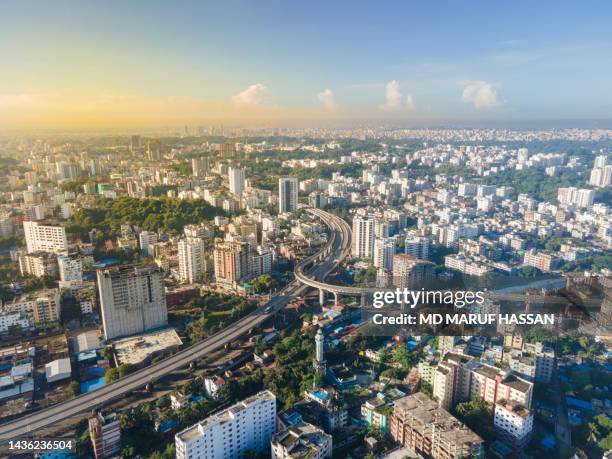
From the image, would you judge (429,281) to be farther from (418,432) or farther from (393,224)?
(393,224)

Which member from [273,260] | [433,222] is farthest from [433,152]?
[273,260]

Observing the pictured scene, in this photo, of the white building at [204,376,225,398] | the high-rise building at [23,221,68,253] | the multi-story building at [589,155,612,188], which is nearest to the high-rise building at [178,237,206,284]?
the high-rise building at [23,221,68,253]

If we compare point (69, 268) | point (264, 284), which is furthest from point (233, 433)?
point (69, 268)

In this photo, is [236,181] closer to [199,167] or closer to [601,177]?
[199,167]

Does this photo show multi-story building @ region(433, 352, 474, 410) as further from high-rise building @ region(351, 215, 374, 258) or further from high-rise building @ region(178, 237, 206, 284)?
high-rise building @ region(351, 215, 374, 258)

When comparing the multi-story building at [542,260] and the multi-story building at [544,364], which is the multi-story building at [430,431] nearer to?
the multi-story building at [544,364]

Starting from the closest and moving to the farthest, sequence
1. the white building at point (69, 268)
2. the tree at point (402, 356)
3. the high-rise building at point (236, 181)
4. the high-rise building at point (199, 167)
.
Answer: the tree at point (402, 356) < the white building at point (69, 268) < the high-rise building at point (236, 181) < the high-rise building at point (199, 167)

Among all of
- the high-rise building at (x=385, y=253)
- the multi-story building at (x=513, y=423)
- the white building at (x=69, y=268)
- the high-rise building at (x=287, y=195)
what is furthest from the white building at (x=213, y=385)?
the high-rise building at (x=287, y=195)
